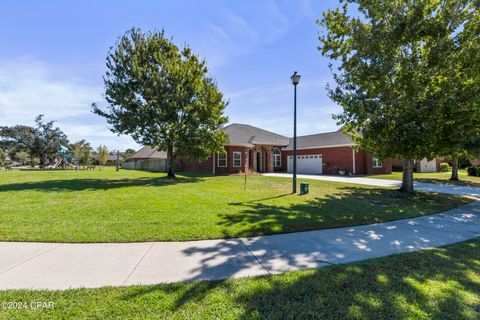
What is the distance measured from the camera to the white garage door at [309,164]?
26.6 metres

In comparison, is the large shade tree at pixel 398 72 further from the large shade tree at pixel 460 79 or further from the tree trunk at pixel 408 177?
the tree trunk at pixel 408 177

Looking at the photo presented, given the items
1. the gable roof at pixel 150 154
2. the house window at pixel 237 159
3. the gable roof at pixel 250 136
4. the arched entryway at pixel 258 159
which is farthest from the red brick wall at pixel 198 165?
the gable roof at pixel 150 154

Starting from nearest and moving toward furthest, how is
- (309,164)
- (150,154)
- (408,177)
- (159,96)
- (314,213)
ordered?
(314,213) → (408,177) → (159,96) → (309,164) → (150,154)

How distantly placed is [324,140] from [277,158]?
19.3 feet

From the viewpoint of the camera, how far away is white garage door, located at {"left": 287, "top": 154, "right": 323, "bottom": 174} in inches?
1046

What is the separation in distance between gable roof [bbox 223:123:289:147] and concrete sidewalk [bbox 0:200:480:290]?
1910 cm

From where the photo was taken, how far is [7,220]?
5941 mm

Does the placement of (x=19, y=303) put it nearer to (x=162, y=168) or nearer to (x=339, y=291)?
(x=339, y=291)

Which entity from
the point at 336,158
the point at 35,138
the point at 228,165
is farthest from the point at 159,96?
the point at 35,138

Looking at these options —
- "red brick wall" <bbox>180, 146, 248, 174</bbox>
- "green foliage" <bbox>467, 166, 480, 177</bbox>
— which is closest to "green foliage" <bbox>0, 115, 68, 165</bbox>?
"red brick wall" <bbox>180, 146, 248, 174</bbox>

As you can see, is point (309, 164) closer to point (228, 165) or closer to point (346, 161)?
point (346, 161)

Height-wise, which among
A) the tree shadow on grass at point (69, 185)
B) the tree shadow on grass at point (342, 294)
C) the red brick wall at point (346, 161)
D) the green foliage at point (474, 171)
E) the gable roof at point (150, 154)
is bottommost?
the tree shadow on grass at point (342, 294)

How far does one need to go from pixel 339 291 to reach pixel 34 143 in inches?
2432

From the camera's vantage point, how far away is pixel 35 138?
4766cm
